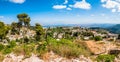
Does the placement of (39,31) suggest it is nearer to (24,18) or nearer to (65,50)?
(24,18)

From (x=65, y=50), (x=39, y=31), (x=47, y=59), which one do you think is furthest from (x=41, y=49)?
(x=39, y=31)

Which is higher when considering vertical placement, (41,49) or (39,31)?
(41,49)

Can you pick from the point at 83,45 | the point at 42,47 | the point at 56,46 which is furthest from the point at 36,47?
the point at 83,45

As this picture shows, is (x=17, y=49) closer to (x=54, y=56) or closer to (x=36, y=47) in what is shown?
(x=36, y=47)

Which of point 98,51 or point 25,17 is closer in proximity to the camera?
point 98,51

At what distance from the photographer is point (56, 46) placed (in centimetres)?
1269

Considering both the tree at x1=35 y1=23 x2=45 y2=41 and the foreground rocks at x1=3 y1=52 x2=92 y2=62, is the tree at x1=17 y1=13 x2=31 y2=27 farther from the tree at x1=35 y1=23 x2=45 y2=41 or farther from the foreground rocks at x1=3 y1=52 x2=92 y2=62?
the foreground rocks at x1=3 y1=52 x2=92 y2=62

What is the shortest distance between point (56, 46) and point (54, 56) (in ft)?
2.44

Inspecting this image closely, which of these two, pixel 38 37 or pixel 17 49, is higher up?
pixel 17 49

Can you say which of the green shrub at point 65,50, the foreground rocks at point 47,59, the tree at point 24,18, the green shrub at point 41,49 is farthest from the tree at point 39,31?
the foreground rocks at point 47,59

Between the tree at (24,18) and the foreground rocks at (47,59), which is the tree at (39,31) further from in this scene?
the foreground rocks at (47,59)

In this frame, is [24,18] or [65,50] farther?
[24,18]

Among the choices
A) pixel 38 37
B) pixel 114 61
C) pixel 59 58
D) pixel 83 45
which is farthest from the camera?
pixel 38 37

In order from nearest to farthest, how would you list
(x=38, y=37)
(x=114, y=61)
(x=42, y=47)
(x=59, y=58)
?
(x=59, y=58), (x=42, y=47), (x=114, y=61), (x=38, y=37)
